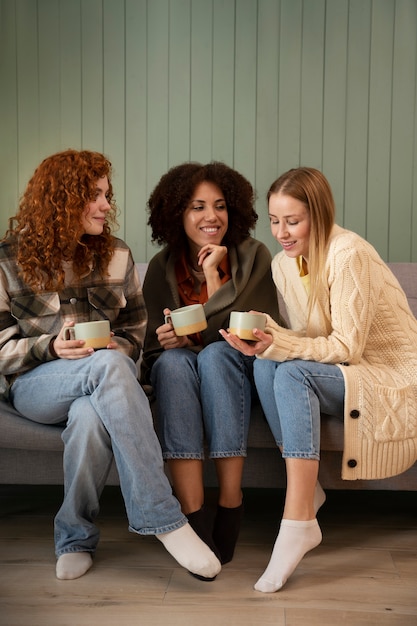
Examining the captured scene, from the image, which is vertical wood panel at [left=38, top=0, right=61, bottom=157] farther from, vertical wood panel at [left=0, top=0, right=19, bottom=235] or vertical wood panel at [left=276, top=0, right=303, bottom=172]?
vertical wood panel at [left=276, top=0, right=303, bottom=172]

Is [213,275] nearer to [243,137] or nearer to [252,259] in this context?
[252,259]

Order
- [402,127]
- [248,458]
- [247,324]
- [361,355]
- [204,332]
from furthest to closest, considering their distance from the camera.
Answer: [402,127]
[204,332]
[248,458]
[361,355]
[247,324]

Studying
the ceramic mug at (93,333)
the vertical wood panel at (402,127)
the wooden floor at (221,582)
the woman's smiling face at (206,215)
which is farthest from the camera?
the vertical wood panel at (402,127)

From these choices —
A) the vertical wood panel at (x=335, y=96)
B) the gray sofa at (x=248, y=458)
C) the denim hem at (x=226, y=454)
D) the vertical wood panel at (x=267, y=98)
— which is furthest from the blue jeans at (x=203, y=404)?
the vertical wood panel at (x=335, y=96)

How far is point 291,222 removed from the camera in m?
2.02

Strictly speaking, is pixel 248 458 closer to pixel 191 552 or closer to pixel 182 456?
pixel 182 456

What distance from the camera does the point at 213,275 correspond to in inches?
89.1

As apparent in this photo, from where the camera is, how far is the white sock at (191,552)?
5.74 feet

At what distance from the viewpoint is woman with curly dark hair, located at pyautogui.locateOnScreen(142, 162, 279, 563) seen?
6.32 ft

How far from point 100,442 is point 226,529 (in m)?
0.42

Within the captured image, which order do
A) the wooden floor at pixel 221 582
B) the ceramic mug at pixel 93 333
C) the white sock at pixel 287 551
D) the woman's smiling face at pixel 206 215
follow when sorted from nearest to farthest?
1. the wooden floor at pixel 221 582
2. the white sock at pixel 287 551
3. the ceramic mug at pixel 93 333
4. the woman's smiling face at pixel 206 215

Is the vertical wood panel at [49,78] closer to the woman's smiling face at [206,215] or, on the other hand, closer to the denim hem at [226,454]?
the woman's smiling face at [206,215]

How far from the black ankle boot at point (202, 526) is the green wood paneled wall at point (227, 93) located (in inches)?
70.5

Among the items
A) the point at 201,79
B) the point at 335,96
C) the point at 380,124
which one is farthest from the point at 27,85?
the point at 380,124
